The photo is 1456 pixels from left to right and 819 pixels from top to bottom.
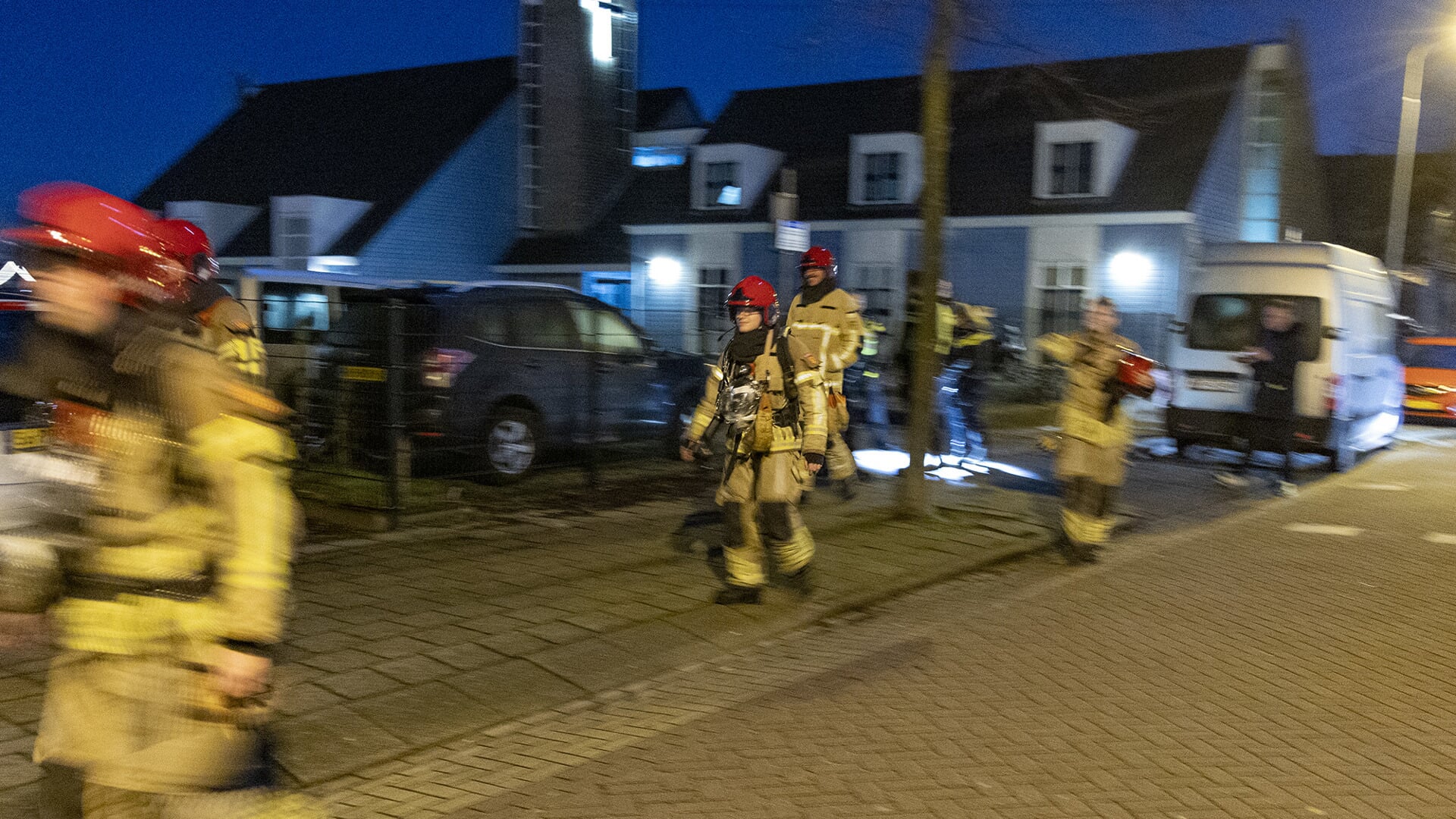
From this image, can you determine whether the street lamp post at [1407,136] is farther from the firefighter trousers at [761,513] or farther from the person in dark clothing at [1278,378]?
the firefighter trousers at [761,513]

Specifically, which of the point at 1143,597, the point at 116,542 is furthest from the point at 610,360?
the point at 116,542

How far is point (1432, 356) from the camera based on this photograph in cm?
2169

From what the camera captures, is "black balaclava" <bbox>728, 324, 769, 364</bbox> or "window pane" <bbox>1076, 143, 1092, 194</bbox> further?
"window pane" <bbox>1076, 143, 1092, 194</bbox>

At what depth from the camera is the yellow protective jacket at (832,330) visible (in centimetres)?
948

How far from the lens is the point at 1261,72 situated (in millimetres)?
29094

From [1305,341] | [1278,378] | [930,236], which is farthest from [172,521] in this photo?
[1305,341]

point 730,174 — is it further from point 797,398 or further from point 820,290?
point 797,398

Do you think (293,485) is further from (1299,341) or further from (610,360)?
(1299,341)

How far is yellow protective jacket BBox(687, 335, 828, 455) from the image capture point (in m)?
6.78

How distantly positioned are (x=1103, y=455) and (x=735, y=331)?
3055mm

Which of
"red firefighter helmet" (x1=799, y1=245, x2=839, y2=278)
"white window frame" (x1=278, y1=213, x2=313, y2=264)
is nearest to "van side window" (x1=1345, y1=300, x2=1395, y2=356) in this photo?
"red firefighter helmet" (x1=799, y1=245, x2=839, y2=278)

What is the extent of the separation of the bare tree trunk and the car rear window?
15730mm

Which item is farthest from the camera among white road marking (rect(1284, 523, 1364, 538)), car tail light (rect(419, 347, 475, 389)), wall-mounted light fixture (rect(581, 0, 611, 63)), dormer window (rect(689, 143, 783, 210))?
wall-mounted light fixture (rect(581, 0, 611, 63))

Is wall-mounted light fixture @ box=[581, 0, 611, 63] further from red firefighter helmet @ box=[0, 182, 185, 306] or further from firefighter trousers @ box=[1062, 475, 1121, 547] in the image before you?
red firefighter helmet @ box=[0, 182, 185, 306]
